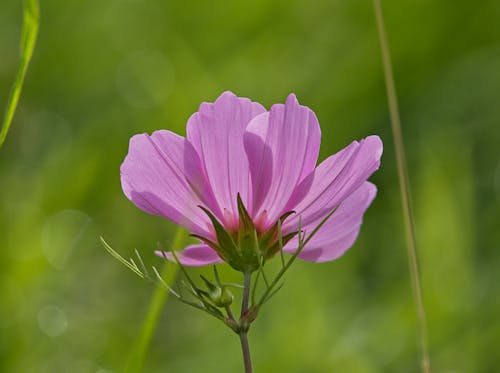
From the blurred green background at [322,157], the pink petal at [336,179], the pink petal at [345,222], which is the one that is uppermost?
the pink petal at [336,179]

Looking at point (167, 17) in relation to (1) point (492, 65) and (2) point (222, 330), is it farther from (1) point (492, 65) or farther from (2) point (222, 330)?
(2) point (222, 330)

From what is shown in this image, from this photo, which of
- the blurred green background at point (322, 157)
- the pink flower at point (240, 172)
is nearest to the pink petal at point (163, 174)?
the pink flower at point (240, 172)

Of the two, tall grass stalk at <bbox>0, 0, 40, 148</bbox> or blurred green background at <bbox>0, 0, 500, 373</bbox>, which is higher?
tall grass stalk at <bbox>0, 0, 40, 148</bbox>

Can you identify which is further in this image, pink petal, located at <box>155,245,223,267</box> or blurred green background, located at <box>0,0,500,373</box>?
blurred green background, located at <box>0,0,500,373</box>

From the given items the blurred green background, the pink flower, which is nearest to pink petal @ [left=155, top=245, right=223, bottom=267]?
the pink flower

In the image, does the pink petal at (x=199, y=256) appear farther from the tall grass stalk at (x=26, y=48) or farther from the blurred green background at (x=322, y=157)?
the blurred green background at (x=322, y=157)

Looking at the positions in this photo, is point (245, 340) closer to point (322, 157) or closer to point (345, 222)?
point (345, 222)

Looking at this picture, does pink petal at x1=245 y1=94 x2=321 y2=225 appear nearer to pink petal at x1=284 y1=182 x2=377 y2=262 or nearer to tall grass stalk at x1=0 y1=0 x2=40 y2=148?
pink petal at x1=284 y1=182 x2=377 y2=262
